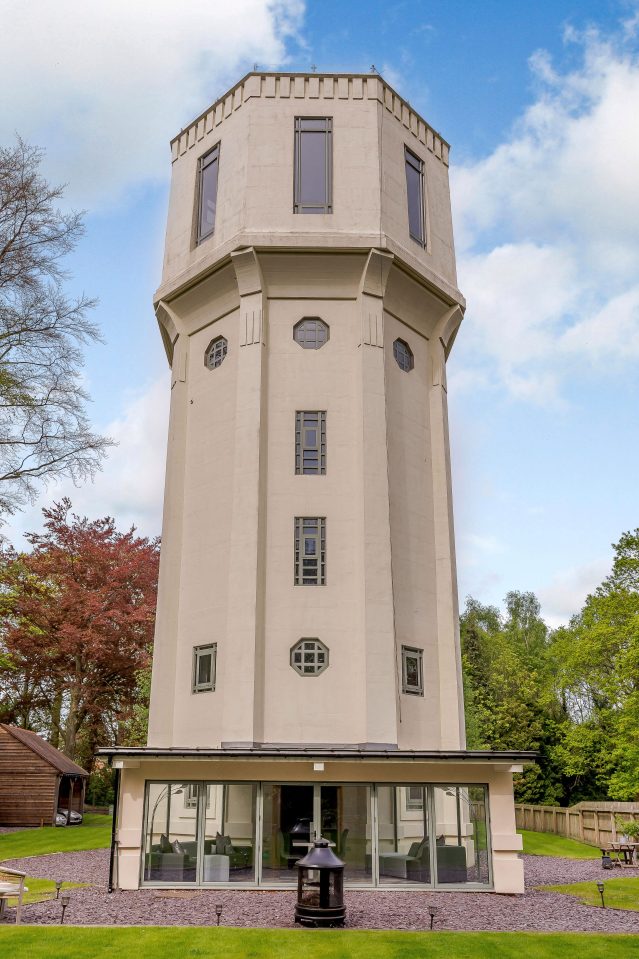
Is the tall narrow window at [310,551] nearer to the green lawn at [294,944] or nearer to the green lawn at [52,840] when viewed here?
the green lawn at [294,944]

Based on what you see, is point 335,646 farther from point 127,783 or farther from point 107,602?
point 107,602

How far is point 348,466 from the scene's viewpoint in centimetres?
2234

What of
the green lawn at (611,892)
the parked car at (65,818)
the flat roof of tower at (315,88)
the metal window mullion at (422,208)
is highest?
the flat roof of tower at (315,88)

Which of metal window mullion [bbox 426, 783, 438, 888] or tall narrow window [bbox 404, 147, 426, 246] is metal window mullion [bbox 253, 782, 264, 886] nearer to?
metal window mullion [bbox 426, 783, 438, 888]

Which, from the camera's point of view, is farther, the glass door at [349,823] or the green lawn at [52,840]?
the green lawn at [52,840]

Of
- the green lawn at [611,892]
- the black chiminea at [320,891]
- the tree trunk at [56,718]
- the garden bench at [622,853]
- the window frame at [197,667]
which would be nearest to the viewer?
the black chiminea at [320,891]

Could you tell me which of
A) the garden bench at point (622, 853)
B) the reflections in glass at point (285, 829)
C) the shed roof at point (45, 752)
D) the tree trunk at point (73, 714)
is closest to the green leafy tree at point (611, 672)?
the garden bench at point (622, 853)

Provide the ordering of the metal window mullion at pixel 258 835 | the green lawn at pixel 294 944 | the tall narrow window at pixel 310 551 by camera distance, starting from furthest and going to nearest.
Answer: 1. the tall narrow window at pixel 310 551
2. the metal window mullion at pixel 258 835
3. the green lawn at pixel 294 944

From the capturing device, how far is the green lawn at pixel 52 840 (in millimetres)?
26406

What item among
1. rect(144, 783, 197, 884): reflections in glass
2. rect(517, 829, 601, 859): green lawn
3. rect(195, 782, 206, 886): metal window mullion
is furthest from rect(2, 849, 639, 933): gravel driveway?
rect(517, 829, 601, 859): green lawn

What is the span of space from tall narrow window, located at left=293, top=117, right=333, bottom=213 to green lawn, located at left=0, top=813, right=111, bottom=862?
2075 centimetres

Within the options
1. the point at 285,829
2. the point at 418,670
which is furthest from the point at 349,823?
the point at 418,670

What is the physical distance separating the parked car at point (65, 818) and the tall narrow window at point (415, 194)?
25945mm

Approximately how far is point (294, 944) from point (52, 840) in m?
20.0
